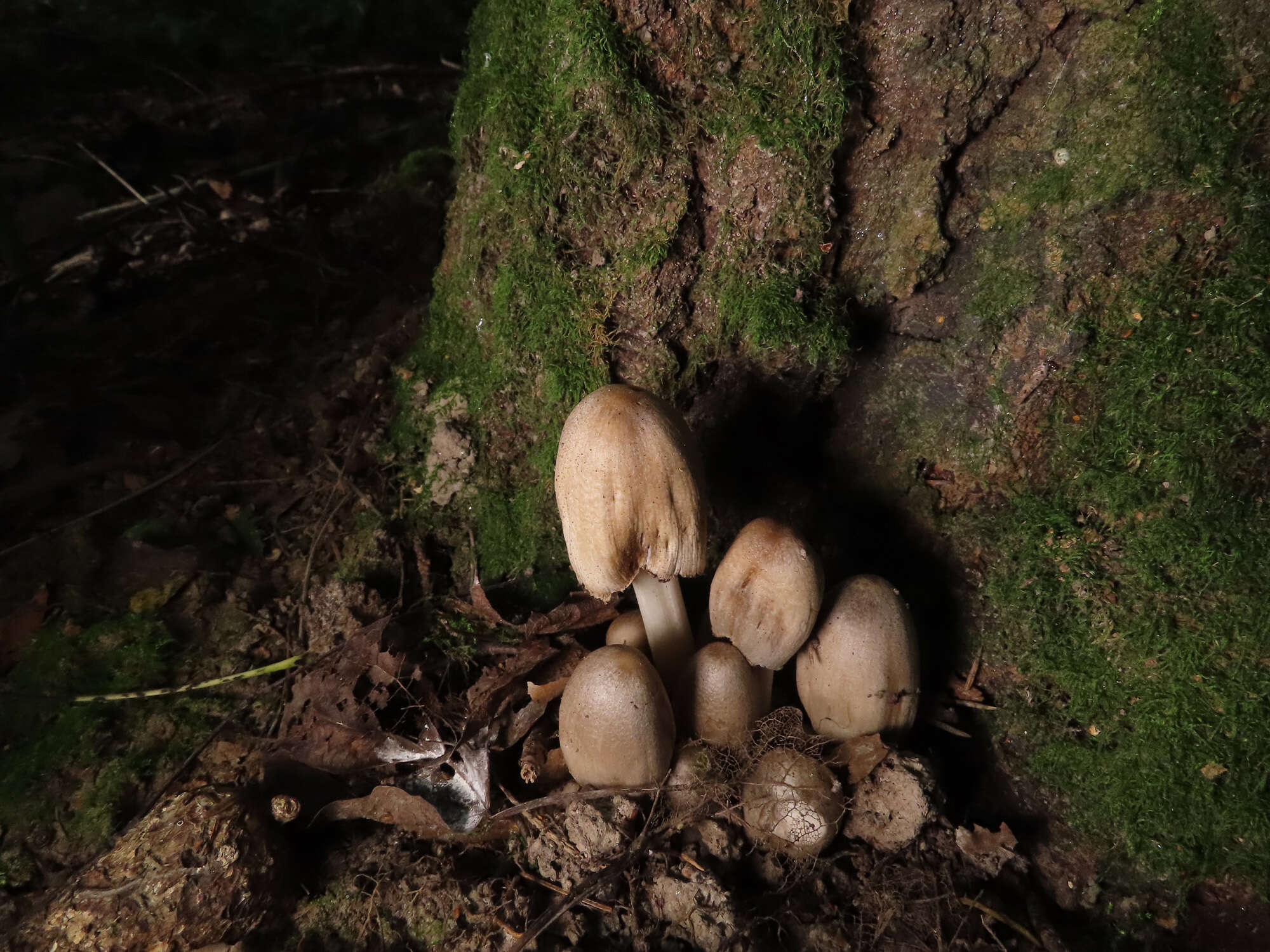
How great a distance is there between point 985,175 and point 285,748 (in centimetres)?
328

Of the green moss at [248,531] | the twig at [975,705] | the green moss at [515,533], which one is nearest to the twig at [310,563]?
the green moss at [248,531]

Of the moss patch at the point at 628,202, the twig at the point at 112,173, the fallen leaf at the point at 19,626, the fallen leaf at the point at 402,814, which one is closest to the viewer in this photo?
the fallen leaf at the point at 402,814

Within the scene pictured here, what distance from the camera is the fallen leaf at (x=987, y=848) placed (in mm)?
2131

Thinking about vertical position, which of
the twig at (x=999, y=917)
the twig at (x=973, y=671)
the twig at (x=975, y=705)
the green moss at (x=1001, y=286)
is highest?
the green moss at (x=1001, y=286)

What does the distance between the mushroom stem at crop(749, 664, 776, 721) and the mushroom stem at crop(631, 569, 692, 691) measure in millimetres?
256

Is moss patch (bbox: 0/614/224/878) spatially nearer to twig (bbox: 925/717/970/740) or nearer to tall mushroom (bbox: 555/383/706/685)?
tall mushroom (bbox: 555/383/706/685)

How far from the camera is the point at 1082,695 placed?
230 centimetres

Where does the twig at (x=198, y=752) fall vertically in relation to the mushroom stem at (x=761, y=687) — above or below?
below

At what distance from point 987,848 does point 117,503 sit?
414cm

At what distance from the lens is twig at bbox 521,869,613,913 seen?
2029mm

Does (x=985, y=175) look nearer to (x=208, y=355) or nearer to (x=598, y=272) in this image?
(x=598, y=272)

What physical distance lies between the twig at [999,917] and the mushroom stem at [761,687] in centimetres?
78

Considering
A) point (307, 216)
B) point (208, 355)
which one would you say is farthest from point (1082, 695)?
point (307, 216)

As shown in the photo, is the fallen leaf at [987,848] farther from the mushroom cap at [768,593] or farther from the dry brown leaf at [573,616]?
the dry brown leaf at [573,616]
